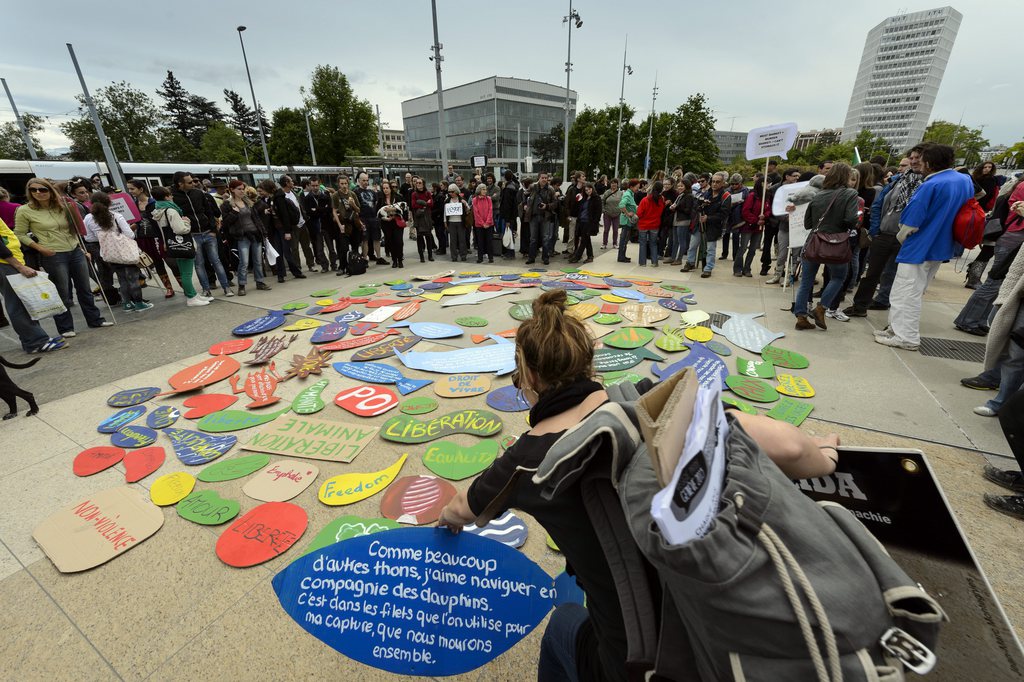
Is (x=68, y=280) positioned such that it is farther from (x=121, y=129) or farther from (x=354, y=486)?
(x=121, y=129)

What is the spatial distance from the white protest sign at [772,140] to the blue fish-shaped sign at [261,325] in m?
7.63

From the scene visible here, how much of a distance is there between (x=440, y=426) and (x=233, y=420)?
65.7 inches

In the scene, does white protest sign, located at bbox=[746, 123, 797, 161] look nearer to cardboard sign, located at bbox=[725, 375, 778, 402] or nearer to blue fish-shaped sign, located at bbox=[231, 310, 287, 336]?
cardboard sign, located at bbox=[725, 375, 778, 402]

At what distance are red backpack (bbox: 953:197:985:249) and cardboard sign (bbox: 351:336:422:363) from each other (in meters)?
5.58

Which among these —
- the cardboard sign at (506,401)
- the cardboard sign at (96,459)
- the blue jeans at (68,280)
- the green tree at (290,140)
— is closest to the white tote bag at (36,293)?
the blue jeans at (68,280)

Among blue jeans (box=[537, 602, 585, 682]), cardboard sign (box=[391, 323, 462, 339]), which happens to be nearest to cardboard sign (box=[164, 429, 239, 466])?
cardboard sign (box=[391, 323, 462, 339])

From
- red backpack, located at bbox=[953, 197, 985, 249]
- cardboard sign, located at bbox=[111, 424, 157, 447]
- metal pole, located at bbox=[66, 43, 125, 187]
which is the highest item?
metal pole, located at bbox=[66, 43, 125, 187]

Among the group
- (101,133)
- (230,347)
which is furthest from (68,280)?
(101,133)

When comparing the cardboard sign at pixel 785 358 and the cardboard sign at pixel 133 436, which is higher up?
the cardboard sign at pixel 785 358

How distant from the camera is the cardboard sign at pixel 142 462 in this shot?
8.87 feet

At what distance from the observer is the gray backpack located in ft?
1.88

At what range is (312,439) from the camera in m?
3.03

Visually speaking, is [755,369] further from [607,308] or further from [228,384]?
[228,384]

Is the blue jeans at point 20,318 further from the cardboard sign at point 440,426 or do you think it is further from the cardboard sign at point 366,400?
the cardboard sign at point 440,426
